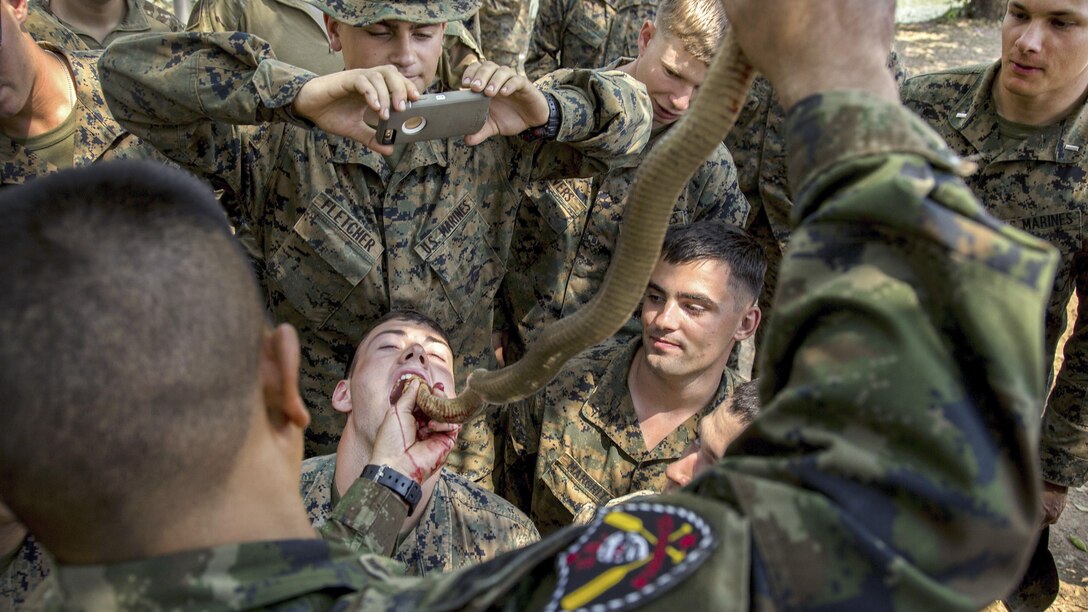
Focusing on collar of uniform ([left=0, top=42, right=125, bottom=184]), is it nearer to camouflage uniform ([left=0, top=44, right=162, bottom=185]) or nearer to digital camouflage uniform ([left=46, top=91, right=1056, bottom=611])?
camouflage uniform ([left=0, top=44, right=162, bottom=185])

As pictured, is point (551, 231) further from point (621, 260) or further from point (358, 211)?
point (621, 260)

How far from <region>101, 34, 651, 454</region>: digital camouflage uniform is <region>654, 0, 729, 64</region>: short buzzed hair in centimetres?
56

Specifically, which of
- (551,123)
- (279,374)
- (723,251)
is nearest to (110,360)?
(279,374)

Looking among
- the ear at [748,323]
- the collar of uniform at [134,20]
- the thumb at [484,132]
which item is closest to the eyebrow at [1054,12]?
the ear at [748,323]

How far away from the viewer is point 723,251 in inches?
136

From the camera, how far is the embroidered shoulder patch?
1.06 m

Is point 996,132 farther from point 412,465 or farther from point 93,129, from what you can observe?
point 93,129

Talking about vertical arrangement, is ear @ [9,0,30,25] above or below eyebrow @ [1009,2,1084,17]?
below

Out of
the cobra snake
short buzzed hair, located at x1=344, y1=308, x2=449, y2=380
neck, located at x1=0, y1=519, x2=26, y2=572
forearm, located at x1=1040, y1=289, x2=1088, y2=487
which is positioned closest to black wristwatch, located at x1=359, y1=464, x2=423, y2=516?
the cobra snake

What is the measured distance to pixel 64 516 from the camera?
1.09m

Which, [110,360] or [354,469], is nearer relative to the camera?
[110,360]

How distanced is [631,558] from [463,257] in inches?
97.2

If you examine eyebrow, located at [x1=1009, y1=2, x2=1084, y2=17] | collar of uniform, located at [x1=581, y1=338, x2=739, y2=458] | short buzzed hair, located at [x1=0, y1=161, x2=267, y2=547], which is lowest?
collar of uniform, located at [x1=581, y1=338, x2=739, y2=458]

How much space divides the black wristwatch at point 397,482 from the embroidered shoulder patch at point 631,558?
119 centimetres
